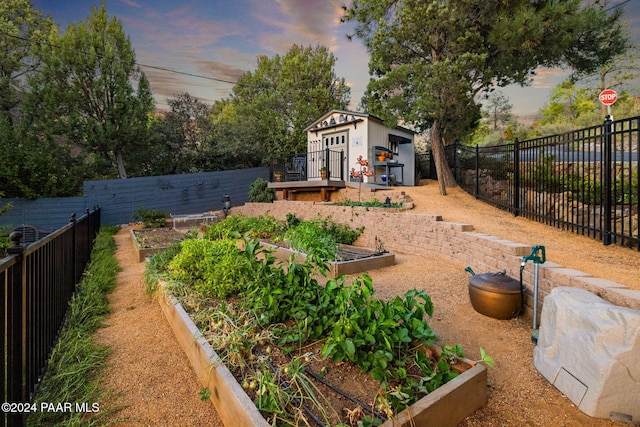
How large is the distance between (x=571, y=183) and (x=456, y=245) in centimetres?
250

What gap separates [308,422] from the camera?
1.55 metres

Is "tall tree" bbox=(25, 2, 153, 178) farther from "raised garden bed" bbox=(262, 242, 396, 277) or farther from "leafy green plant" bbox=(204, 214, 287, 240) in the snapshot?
"raised garden bed" bbox=(262, 242, 396, 277)

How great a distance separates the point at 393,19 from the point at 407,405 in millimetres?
10315

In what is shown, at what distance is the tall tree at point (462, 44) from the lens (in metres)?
7.54

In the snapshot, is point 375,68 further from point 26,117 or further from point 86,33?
point 26,117

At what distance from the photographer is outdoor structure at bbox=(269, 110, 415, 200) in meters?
11.3

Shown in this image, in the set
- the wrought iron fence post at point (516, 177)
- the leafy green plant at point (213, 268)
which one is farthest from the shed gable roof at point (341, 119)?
the leafy green plant at point (213, 268)

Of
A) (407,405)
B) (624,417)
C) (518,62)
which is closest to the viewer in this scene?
(407,405)

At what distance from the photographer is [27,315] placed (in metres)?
1.91

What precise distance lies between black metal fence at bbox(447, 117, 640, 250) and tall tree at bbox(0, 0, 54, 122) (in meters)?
19.4

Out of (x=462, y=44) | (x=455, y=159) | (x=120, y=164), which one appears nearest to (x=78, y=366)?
(x=462, y=44)

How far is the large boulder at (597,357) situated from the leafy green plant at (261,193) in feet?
34.7

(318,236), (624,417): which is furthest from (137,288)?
(624,417)

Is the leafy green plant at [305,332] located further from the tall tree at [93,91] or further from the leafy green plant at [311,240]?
the tall tree at [93,91]
